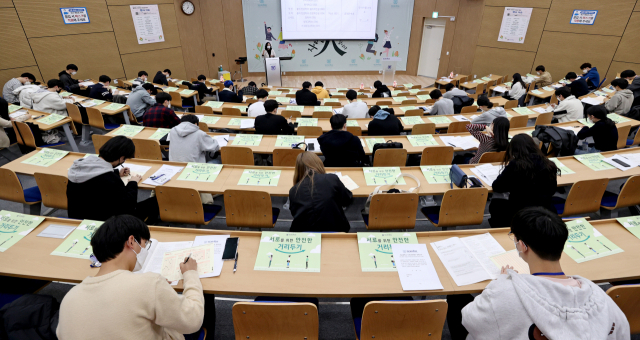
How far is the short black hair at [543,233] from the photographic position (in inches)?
55.6

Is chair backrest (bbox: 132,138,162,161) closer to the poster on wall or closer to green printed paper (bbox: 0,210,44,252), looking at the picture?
green printed paper (bbox: 0,210,44,252)

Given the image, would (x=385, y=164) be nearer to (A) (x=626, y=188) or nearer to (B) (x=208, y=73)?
(A) (x=626, y=188)

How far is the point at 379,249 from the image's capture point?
2.17 metres

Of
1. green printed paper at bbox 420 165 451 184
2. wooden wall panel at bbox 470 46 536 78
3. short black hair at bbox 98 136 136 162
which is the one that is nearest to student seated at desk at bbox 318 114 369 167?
green printed paper at bbox 420 165 451 184

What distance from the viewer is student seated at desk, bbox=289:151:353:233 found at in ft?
7.84

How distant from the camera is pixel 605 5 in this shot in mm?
8516

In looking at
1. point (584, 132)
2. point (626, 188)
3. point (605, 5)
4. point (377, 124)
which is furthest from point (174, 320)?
point (605, 5)

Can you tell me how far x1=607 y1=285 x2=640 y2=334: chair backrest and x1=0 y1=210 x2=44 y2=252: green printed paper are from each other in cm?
389

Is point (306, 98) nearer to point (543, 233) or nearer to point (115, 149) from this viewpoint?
point (115, 149)

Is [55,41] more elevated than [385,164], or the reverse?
[55,41]

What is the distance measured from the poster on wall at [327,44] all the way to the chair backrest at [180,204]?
34.4 feet

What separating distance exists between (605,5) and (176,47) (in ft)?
43.7

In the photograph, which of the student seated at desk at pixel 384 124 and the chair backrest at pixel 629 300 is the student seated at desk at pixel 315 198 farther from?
the student seated at desk at pixel 384 124

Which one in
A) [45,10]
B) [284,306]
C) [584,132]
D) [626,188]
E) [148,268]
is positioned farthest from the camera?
[45,10]
